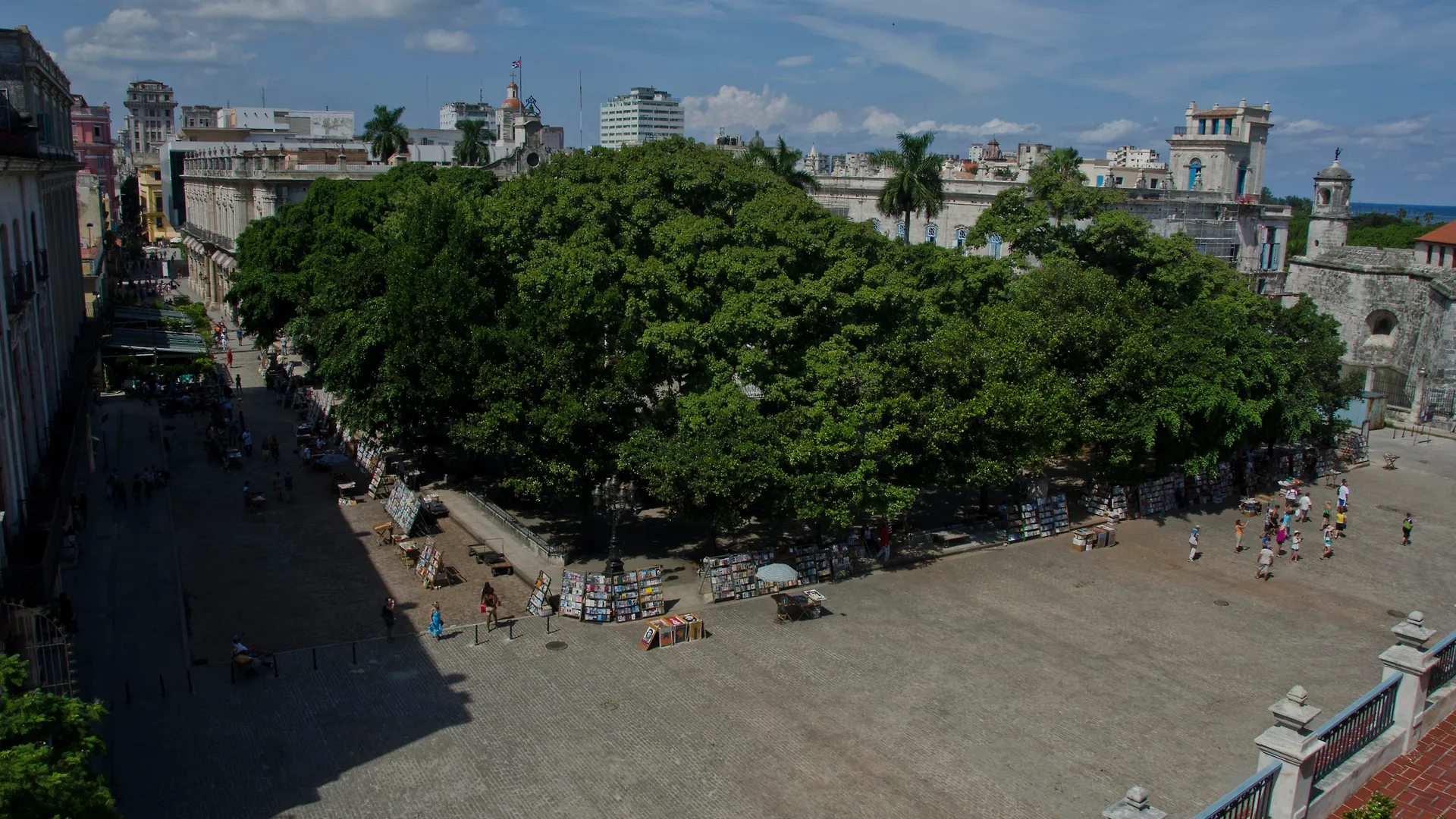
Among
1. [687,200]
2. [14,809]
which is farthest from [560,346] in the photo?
[14,809]

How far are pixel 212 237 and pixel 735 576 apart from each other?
6411 centimetres

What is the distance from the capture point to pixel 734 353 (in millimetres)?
27484

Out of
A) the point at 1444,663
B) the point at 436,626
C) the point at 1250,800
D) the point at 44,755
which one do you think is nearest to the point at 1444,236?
the point at 1444,663

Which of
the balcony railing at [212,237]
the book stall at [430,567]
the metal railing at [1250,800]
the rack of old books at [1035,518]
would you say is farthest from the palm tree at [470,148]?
the metal railing at [1250,800]

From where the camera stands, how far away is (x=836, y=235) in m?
29.1

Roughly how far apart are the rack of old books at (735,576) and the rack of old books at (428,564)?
695 centimetres

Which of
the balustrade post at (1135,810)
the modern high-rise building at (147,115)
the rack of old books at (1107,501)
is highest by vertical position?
the modern high-rise building at (147,115)

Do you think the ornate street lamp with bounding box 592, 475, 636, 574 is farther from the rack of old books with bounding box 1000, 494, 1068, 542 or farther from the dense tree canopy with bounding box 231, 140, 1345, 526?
the rack of old books with bounding box 1000, 494, 1068, 542

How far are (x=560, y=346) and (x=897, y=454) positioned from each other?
941 centimetres

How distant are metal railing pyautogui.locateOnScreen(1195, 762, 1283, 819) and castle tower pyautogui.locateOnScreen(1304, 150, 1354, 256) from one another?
57405 mm

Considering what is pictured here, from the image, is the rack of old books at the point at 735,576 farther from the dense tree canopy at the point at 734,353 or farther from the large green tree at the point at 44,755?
the large green tree at the point at 44,755

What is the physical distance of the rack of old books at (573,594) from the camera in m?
24.9

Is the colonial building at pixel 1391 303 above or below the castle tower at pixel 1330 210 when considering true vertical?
below

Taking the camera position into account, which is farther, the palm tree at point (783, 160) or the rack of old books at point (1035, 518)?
the palm tree at point (783, 160)
